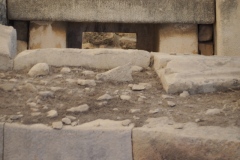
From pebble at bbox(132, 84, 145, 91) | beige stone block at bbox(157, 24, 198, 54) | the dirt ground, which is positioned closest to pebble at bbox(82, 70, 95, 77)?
the dirt ground

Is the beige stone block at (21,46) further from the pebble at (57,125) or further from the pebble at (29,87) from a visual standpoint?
the pebble at (57,125)

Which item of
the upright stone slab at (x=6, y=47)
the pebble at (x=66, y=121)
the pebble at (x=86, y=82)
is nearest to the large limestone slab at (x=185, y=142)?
the pebble at (x=66, y=121)

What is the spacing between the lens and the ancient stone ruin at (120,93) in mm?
1834

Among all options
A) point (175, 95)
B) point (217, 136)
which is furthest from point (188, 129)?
point (175, 95)

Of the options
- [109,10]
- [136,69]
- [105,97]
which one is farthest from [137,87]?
[109,10]

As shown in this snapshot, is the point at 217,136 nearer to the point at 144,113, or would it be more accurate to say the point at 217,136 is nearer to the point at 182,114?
the point at 182,114

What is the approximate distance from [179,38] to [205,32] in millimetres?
317

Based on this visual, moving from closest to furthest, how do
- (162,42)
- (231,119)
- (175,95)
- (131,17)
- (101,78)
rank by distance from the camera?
(231,119), (175,95), (101,78), (131,17), (162,42)

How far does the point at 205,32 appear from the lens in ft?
14.4

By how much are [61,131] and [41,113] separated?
24 centimetres

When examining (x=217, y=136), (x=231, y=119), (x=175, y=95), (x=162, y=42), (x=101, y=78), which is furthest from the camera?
(x=162, y=42)

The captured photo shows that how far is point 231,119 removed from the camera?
1.95m

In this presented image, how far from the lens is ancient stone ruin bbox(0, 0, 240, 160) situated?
72.2 inches

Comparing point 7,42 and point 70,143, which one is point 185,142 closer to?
point 70,143
